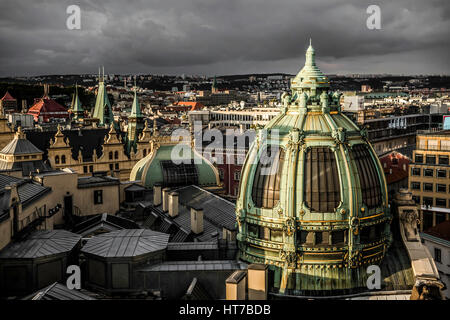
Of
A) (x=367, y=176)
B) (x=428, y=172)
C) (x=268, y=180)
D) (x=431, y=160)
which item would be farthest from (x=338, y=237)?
(x=431, y=160)

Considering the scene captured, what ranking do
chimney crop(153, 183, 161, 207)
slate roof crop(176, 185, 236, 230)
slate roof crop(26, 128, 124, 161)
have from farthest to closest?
slate roof crop(26, 128, 124, 161) < chimney crop(153, 183, 161, 207) < slate roof crop(176, 185, 236, 230)

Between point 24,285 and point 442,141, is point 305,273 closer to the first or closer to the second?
point 24,285

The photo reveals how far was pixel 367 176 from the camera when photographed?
3059cm

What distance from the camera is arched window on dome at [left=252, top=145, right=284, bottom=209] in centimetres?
3050

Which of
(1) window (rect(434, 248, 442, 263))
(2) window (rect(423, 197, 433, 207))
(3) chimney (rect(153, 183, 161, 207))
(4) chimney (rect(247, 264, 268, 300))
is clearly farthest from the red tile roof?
(4) chimney (rect(247, 264, 268, 300))

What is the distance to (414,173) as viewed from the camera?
77.4 m

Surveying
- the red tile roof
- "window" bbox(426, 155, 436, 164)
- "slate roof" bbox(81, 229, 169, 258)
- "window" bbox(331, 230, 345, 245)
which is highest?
"window" bbox(426, 155, 436, 164)

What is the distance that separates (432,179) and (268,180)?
5260 centimetres

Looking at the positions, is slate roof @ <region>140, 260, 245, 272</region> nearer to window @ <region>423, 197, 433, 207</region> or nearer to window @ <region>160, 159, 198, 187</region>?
window @ <region>160, 159, 198, 187</region>

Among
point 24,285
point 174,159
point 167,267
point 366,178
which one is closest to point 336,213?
point 366,178

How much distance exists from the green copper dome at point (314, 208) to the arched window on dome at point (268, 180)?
0.06m

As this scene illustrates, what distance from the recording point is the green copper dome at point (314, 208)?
29.3 metres

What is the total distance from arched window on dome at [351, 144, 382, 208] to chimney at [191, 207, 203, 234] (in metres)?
14.1

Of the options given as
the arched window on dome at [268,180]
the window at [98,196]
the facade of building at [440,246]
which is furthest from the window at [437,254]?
the window at [98,196]
